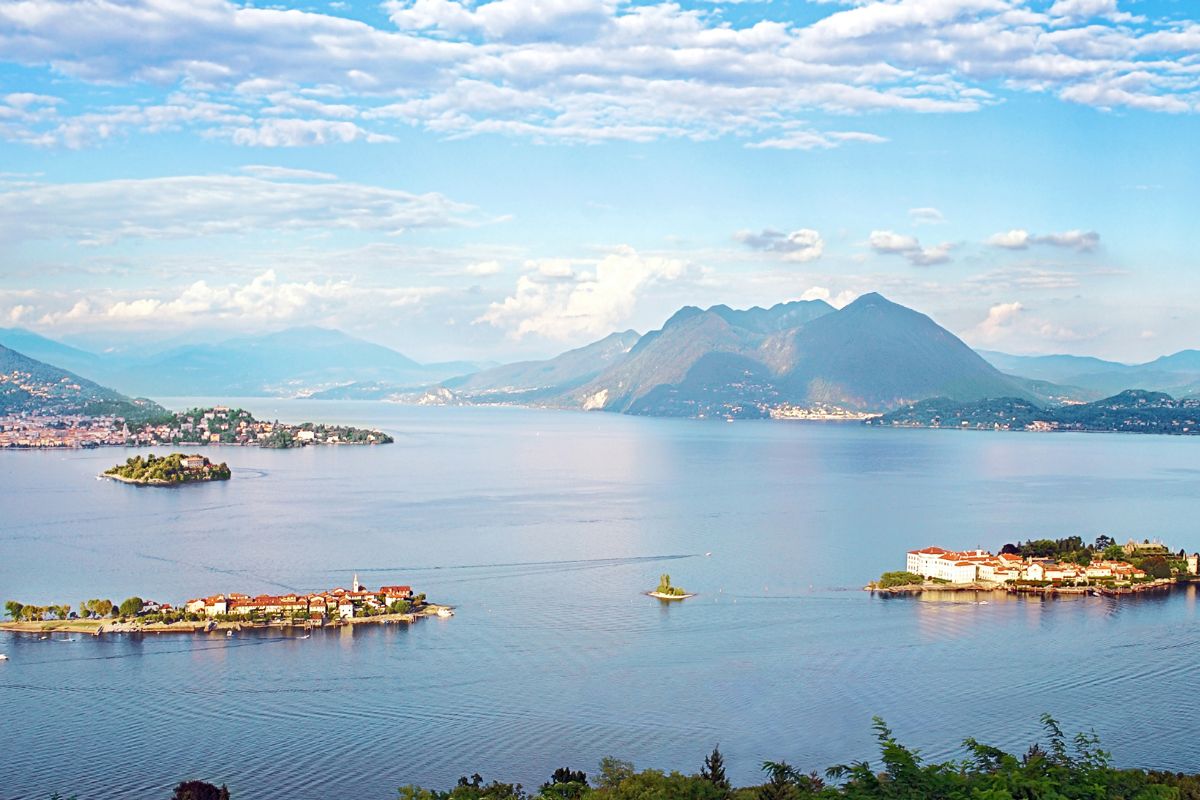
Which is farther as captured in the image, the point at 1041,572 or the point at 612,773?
the point at 1041,572

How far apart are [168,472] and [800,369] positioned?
3372 inches

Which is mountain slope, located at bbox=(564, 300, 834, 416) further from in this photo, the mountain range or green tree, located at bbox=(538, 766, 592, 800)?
green tree, located at bbox=(538, 766, 592, 800)

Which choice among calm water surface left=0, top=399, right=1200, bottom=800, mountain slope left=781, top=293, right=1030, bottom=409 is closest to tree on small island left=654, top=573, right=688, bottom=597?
calm water surface left=0, top=399, right=1200, bottom=800

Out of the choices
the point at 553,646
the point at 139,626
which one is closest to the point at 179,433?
the point at 139,626

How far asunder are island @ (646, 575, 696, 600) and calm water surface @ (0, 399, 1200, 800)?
11.2 inches

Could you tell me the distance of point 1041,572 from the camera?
20.2 metres

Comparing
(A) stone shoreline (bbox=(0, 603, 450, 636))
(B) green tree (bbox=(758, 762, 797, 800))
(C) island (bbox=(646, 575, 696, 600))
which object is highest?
(C) island (bbox=(646, 575, 696, 600))

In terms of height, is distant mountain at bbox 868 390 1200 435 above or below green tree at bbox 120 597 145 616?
above

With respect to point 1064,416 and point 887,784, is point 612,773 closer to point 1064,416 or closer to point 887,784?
point 887,784

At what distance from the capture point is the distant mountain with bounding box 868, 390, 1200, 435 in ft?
254

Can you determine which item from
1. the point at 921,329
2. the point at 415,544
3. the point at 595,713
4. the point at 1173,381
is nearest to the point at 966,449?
the point at 415,544

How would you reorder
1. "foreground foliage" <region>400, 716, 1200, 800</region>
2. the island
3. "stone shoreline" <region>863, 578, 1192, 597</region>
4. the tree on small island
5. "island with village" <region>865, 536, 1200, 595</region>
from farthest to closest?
"island with village" <region>865, 536, 1200, 595</region> < "stone shoreline" <region>863, 578, 1192, 597</region> < the tree on small island < the island < "foreground foliage" <region>400, 716, 1200, 800</region>

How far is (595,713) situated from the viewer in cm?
1222

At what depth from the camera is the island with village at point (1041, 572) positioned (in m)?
19.6
